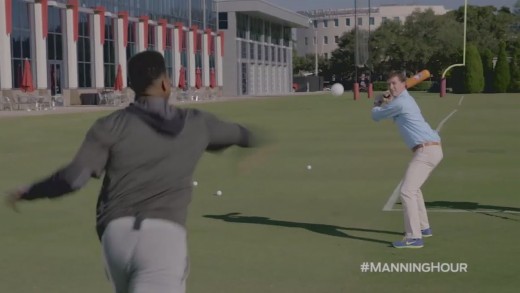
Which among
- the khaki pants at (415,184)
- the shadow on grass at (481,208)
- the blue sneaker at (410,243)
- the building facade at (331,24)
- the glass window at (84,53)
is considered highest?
the building facade at (331,24)

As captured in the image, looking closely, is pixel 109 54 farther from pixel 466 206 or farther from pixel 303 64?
pixel 303 64

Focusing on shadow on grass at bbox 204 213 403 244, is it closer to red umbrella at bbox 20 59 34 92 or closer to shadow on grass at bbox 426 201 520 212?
shadow on grass at bbox 426 201 520 212

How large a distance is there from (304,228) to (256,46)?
77.8 meters

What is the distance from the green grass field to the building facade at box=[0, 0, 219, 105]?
27.3 meters

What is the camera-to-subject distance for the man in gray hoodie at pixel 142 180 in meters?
3.94

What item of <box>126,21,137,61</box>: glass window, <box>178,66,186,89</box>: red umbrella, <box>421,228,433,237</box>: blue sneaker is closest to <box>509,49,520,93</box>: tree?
<box>178,66,186,89</box>: red umbrella

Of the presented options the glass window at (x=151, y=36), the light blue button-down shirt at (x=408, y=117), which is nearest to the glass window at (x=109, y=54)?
the glass window at (x=151, y=36)

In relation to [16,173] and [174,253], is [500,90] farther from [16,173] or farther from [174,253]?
[174,253]

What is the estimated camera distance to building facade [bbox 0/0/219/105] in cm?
4550

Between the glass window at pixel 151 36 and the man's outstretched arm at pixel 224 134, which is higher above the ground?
the glass window at pixel 151 36

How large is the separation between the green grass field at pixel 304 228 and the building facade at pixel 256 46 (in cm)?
6070

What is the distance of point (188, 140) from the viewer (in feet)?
13.6

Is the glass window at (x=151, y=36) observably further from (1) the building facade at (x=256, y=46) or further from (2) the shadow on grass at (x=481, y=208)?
(2) the shadow on grass at (x=481, y=208)

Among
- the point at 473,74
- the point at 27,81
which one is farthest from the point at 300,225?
the point at 473,74
